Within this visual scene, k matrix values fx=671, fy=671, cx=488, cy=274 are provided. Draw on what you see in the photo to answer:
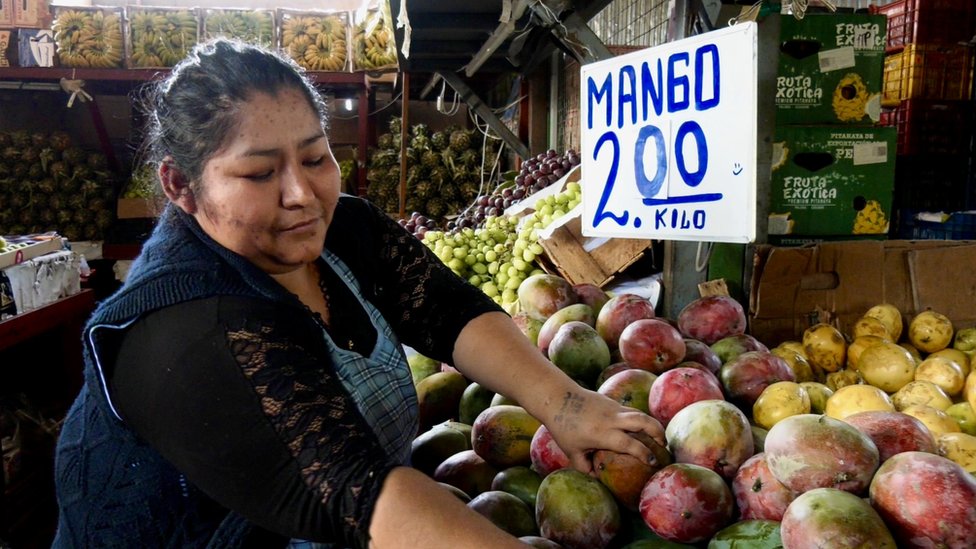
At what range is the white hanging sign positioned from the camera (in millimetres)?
1691

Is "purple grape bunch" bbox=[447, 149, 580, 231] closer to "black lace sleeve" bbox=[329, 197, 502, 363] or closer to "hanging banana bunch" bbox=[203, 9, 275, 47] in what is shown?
"black lace sleeve" bbox=[329, 197, 502, 363]

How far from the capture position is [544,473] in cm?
142

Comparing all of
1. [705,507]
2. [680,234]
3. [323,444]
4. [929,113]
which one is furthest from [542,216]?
[929,113]

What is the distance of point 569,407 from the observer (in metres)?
1.33

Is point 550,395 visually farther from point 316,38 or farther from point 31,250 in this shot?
point 316,38

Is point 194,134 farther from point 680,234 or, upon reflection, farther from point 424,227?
point 424,227

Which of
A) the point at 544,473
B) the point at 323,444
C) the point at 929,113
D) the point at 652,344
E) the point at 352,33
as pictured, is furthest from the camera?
the point at 352,33

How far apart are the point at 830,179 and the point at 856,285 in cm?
45

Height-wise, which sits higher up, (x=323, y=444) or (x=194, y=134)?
(x=194, y=134)

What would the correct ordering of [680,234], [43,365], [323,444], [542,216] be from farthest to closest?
[43,365]
[542,216]
[680,234]
[323,444]

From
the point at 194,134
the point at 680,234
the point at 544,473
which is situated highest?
the point at 194,134

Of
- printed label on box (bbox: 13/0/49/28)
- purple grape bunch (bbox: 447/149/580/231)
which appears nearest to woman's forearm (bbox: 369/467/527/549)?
purple grape bunch (bbox: 447/149/580/231)

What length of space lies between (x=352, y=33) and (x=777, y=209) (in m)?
5.80

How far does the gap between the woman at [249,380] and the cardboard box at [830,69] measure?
176 centimetres
